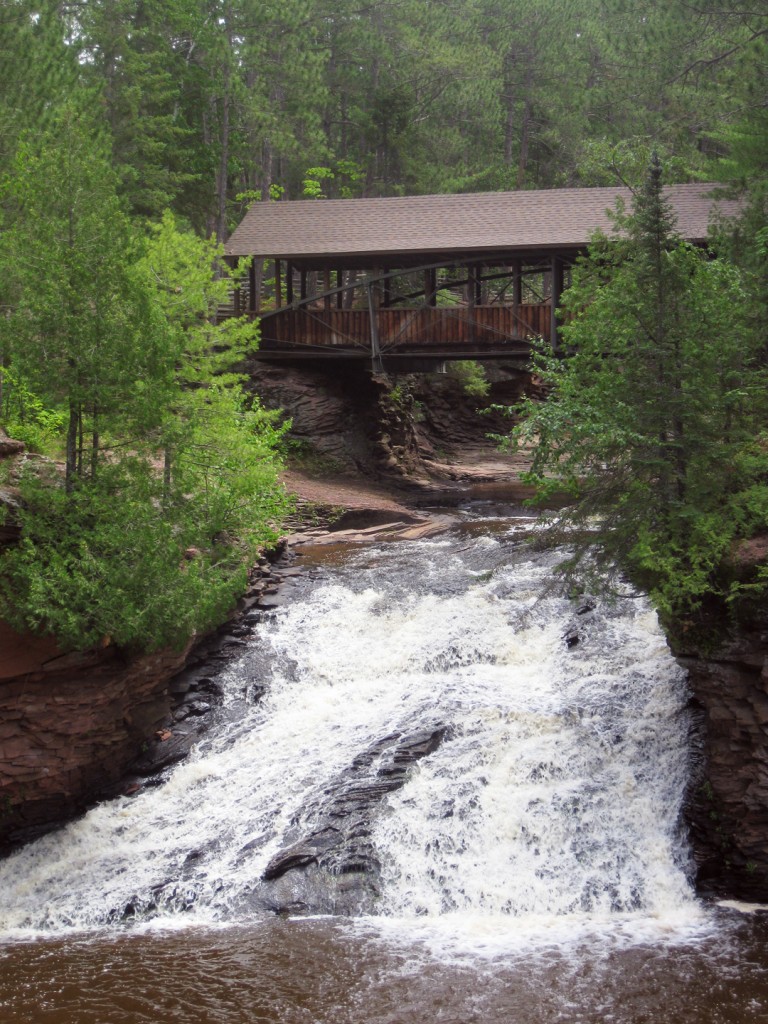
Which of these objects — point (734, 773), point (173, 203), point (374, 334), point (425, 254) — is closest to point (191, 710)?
point (734, 773)

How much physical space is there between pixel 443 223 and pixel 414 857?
1826 centimetres

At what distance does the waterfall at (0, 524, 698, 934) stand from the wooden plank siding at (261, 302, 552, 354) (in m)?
11.0

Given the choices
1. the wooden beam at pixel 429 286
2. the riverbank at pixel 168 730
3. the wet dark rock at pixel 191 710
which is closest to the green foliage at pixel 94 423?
the riverbank at pixel 168 730

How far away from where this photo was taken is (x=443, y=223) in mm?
25344

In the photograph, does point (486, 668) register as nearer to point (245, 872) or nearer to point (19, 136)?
point (245, 872)

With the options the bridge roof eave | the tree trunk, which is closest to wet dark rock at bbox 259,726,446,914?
the tree trunk

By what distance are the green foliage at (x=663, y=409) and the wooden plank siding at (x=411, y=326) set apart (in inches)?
489

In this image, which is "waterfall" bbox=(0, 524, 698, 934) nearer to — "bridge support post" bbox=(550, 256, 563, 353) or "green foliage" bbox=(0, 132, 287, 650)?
"green foliage" bbox=(0, 132, 287, 650)

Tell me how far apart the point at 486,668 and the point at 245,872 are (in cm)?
451

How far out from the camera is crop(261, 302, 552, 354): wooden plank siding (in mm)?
24500

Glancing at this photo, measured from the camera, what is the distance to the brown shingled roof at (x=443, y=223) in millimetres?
23625

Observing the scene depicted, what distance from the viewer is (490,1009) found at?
8.57 meters

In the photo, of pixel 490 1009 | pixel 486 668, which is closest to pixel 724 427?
pixel 486 668

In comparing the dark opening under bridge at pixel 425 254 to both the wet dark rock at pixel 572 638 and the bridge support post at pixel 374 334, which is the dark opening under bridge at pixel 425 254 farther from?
the wet dark rock at pixel 572 638
